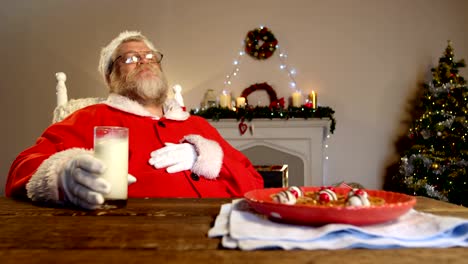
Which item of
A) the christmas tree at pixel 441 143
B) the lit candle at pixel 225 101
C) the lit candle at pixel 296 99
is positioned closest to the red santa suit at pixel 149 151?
the lit candle at pixel 225 101

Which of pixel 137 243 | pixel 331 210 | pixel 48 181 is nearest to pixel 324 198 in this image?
pixel 331 210

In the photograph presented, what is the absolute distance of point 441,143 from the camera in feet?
12.0

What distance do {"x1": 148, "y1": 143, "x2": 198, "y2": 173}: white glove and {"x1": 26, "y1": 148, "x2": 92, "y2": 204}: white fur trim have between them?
1.79ft

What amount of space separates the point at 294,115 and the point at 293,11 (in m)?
1.14

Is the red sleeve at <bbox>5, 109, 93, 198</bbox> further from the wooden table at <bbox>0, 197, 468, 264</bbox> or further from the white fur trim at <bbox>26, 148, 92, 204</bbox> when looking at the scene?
the wooden table at <bbox>0, 197, 468, 264</bbox>

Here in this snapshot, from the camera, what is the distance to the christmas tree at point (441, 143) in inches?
139

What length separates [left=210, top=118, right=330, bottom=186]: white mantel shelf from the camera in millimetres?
3936

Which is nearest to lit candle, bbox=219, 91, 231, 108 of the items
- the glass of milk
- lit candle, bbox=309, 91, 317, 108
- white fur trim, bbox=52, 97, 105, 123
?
lit candle, bbox=309, 91, 317, 108

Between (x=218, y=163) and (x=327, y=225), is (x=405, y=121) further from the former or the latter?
(x=327, y=225)

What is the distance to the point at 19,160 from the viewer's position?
57.3 inches

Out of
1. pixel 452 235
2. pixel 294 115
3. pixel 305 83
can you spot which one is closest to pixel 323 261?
pixel 452 235

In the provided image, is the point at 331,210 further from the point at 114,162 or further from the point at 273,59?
the point at 273,59

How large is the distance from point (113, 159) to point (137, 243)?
380mm

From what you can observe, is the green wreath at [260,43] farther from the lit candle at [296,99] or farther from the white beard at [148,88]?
the white beard at [148,88]
